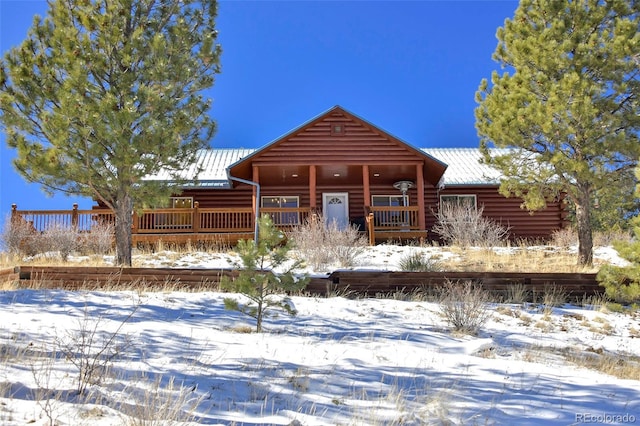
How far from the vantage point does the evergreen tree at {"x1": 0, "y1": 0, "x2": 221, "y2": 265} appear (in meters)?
10.6

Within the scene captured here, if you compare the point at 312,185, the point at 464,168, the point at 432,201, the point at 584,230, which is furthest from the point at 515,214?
the point at 312,185

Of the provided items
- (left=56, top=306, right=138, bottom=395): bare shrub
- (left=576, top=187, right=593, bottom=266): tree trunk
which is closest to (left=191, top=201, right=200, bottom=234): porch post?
(left=56, top=306, right=138, bottom=395): bare shrub

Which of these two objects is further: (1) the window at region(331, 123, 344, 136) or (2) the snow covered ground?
(1) the window at region(331, 123, 344, 136)

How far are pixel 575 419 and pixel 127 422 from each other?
3.33 meters

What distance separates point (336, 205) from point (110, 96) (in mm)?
13219

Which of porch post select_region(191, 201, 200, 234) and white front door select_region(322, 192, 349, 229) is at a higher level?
white front door select_region(322, 192, 349, 229)

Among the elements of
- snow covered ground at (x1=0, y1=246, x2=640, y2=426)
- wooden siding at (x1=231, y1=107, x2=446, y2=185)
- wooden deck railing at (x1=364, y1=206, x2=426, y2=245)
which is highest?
wooden siding at (x1=231, y1=107, x2=446, y2=185)

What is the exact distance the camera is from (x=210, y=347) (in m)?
5.31

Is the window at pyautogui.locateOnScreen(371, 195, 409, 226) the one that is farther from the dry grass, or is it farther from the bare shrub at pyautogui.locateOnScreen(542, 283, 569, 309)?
the bare shrub at pyautogui.locateOnScreen(542, 283, 569, 309)

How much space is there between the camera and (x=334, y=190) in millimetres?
22734

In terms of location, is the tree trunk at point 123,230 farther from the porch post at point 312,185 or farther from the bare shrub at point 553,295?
the bare shrub at point 553,295

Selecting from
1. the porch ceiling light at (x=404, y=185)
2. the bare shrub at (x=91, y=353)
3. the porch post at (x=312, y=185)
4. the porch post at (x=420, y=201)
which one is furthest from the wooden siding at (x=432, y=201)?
the bare shrub at (x=91, y=353)

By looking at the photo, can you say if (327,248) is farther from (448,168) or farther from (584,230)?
(448,168)

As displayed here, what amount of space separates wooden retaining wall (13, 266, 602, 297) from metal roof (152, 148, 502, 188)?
32.6 ft
